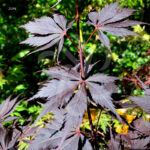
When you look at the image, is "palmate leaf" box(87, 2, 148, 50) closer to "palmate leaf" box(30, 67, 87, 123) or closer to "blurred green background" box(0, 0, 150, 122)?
"palmate leaf" box(30, 67, 87, 123)

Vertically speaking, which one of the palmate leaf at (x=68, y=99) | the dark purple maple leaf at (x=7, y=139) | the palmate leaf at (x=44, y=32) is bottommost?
the dark purple maple leaf at (x=7, y=139)

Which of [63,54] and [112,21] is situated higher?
[112,21]

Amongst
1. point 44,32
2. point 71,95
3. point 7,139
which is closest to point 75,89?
point 71,95

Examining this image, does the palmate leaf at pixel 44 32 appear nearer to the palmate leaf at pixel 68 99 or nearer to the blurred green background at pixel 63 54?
the palmate leaf at pixel 68 99

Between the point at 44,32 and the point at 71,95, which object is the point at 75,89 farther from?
the point at 44,32

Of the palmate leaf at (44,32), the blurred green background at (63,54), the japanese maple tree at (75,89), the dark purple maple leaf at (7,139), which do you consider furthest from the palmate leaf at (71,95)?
the blurred green background at (63,54)

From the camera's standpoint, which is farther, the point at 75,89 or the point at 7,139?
the point at 7,139

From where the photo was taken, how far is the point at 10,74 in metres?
2.27

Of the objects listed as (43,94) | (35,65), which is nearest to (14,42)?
(35,65)

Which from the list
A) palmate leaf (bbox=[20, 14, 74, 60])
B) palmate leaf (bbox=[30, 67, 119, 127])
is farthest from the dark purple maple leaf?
palmate leaf (bbox=[20, 14, 74, 60])

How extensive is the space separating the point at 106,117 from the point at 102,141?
0.18m

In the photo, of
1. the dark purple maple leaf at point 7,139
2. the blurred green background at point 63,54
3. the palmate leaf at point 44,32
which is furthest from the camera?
the blurred green background at point 63,54

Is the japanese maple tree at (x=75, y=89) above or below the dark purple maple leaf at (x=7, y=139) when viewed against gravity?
above

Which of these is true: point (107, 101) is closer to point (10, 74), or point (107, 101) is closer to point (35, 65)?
point (10, 74)
